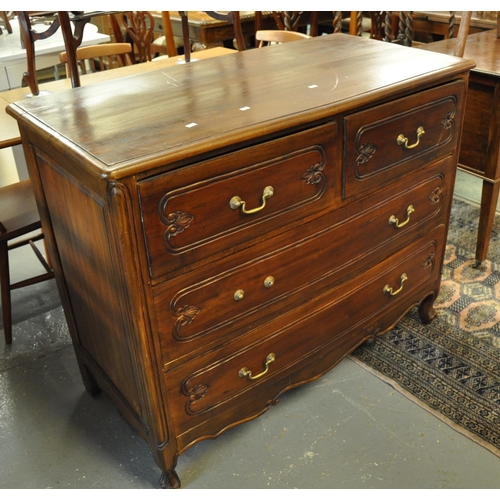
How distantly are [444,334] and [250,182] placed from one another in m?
1.33

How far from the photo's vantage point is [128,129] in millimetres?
1491

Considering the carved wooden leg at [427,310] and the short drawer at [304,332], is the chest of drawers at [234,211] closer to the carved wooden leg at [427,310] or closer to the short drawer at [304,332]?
the short drawer at [304,332]

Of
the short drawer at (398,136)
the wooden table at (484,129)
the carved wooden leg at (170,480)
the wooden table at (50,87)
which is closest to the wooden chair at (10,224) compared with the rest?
the wooden table at (50,87)

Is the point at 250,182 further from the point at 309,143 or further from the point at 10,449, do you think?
the point at 10,449

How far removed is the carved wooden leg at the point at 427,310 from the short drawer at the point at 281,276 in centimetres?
43

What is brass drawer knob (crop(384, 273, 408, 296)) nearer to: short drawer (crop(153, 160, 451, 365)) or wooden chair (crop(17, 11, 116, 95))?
short drawer (crop(153, 160, 451, 365))

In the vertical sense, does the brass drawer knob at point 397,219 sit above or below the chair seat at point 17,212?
above

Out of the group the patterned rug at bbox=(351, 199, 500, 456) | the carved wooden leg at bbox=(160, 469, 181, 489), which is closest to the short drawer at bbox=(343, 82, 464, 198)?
the patterned rug at bbox=(351, 199, 500, 456)

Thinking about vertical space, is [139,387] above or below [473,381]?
above

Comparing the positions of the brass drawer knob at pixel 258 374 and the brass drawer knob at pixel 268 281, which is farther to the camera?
the brass drawer knob at pixel 258 374

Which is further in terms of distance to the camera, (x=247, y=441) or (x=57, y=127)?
(x=247, y=441)

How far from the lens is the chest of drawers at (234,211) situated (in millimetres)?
1421

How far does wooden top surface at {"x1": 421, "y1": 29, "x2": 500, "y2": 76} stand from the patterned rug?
92cm

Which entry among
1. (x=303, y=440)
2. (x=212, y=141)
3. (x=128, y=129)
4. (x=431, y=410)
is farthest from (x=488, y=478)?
(x=128, y=129)
